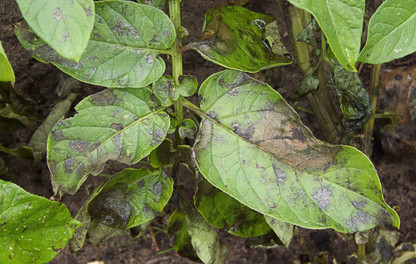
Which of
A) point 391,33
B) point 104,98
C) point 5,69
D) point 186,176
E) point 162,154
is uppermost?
point 391,33

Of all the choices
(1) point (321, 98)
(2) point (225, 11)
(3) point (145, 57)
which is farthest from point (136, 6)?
(1) point (321, 98)

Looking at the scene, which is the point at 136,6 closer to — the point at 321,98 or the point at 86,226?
the point at 86,226

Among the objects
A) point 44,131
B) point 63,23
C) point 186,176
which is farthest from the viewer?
point 186,176

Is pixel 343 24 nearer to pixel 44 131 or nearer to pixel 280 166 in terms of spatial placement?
pixel 280 166

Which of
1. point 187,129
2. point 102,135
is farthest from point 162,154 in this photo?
point 102,135

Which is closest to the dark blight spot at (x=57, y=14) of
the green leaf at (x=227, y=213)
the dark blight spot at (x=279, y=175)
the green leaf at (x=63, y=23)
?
the green leaf at (x=63, y=23)

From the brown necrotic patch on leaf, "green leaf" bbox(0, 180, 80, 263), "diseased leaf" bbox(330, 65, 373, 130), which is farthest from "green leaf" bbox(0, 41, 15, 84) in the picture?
"diseased leaf" bbox(330, 65, 373, 130)
